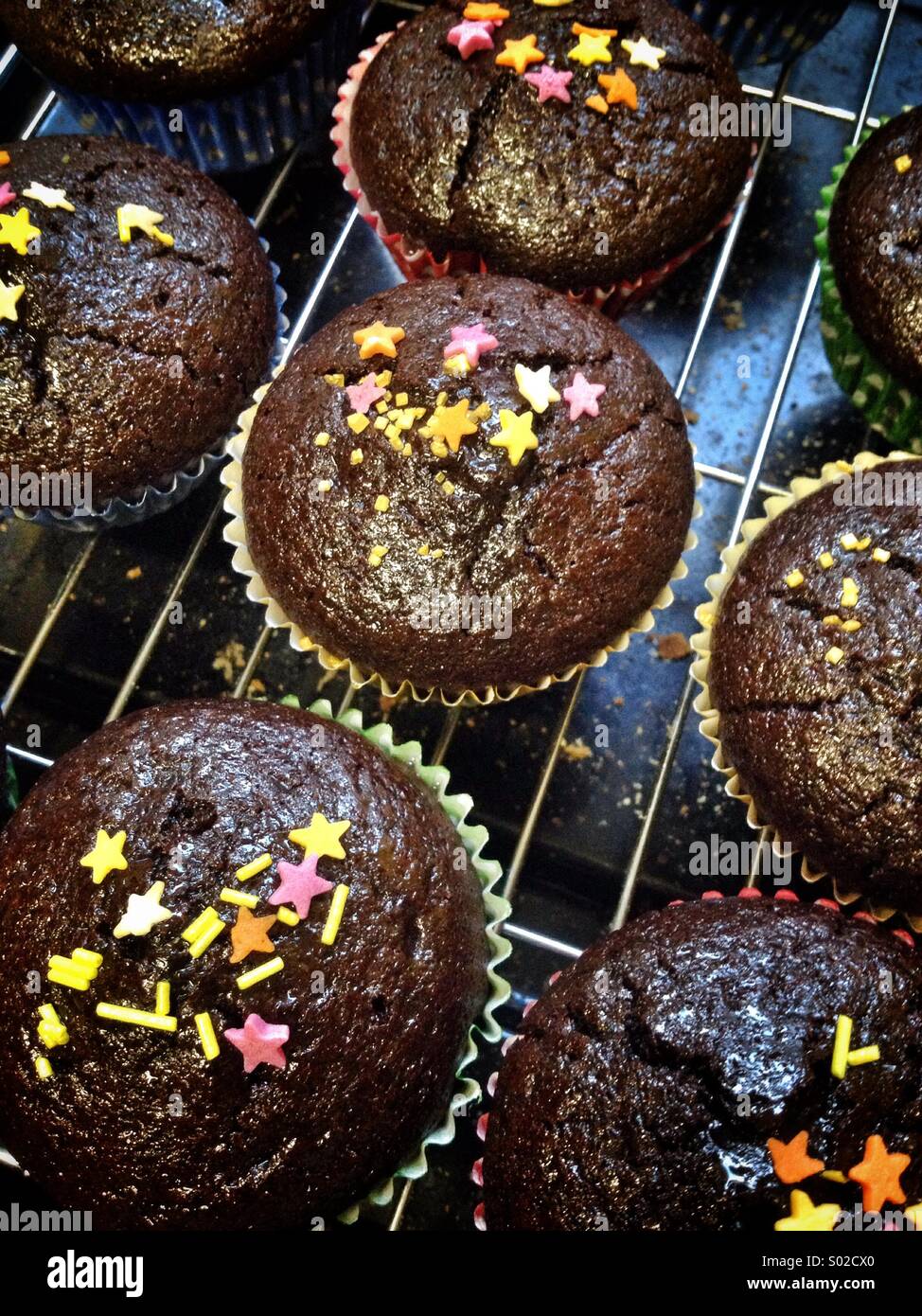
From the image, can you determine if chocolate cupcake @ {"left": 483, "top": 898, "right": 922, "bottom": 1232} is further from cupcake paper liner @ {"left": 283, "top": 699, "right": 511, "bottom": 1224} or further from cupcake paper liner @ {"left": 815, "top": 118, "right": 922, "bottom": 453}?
cupcake paper liner @ {"left": 815, "top": 118, "right": 922, "bottom": 453}

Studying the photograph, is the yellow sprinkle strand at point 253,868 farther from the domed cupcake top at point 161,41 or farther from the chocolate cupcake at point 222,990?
the domed cupcake top at point 161,41

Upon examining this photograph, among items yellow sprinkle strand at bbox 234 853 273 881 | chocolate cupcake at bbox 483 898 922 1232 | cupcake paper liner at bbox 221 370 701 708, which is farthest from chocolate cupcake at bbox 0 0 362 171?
chocolate cupcake at bbox 483 898 922 1232

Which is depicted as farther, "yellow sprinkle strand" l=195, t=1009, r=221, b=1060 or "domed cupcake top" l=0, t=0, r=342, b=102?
"domed cupcake top" l=0, t=0, r=342, b=102

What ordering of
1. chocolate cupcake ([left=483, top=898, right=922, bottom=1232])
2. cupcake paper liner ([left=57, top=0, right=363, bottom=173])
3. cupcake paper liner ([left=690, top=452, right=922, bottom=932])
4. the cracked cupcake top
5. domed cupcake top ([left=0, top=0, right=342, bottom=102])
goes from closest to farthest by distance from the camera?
chocolate cupcake ([left=483, top=898, right=922, bottom=1232])
the cracked cupcake top
cupcake paper liner ([left=690, top=452, right=922, bottom=932])
domed cupcake top ([left=0, top=0, right=342, bottom=102])
cupcake paper liner ([left=57, top=0, right=363, bottom=173])

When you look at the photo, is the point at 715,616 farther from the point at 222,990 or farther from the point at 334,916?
the point at 222,990

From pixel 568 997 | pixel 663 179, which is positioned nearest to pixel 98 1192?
pixel 568 997
